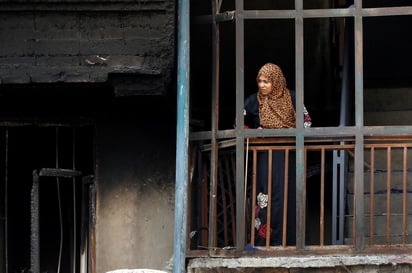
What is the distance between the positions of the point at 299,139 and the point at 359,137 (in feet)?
1.55

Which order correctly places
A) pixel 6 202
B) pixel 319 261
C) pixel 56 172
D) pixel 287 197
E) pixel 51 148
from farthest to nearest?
1. pixel 51 148
2. pixel 6 202
3. pixel 56 172
4. pixel 287 197
5. pixel 319 261

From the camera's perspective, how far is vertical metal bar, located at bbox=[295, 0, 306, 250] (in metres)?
7.75

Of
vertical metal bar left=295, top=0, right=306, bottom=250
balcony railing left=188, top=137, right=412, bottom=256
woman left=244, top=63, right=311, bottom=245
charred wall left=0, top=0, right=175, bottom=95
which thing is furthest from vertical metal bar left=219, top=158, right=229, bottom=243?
charred wall left=0, top=0, right=175, bottom=95

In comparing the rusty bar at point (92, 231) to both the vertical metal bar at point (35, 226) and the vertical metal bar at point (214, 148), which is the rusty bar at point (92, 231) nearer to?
the vertical metal bar at point (35, 226)

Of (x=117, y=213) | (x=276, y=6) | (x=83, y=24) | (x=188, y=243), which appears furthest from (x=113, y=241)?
(x=276, y=6)

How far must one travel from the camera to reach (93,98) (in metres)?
8.55

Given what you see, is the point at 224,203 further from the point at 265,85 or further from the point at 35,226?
the point at 35,226

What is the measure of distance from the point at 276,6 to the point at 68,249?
3107mm

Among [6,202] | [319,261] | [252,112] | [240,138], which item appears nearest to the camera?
[319,261]

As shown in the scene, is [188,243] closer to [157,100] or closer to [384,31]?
[157,100]

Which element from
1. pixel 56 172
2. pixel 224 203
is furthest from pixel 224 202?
pixel 56 172

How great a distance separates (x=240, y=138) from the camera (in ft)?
25.9

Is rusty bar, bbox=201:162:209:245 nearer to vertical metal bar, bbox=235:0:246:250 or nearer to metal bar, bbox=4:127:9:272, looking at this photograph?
vertical metal bar, bbox=235:0:246:250

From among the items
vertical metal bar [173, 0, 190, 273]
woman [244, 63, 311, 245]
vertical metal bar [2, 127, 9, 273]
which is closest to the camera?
vertical metal bar [173, 0, 190, 273]
